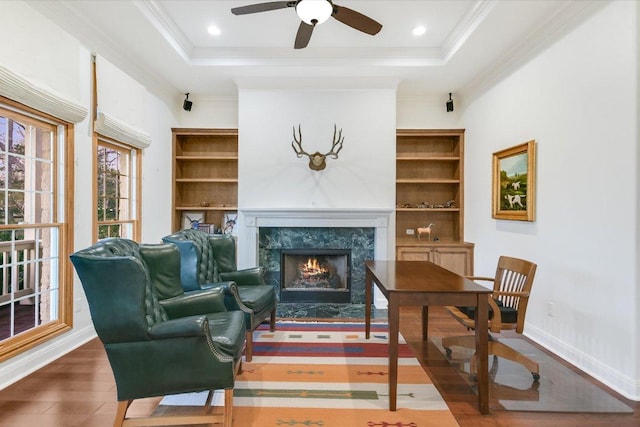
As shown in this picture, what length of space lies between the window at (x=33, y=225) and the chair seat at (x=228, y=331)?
1586mm

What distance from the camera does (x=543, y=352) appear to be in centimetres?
313

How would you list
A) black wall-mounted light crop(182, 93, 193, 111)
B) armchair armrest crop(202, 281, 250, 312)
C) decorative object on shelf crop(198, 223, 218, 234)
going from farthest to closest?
black wall-mounted light crop(182, 93, 193, 111), decorative object on shelf crop(198, 223, 218, 234), armchair armrest crop(202, 281, 250, 312)

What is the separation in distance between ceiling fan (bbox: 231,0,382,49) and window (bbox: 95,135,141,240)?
218cm

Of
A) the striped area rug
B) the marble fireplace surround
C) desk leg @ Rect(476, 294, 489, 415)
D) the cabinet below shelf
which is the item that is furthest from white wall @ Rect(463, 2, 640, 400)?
the marble fireplace surround

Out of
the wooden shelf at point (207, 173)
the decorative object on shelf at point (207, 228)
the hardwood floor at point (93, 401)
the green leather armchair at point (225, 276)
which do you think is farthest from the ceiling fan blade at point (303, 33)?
the decorative object on shelf at point (207, 228)

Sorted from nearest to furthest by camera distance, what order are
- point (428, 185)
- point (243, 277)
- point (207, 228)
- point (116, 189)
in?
1. point (243, 277)
2. point (116, 189)
3. point (207, 228)
4. point (428, 185)

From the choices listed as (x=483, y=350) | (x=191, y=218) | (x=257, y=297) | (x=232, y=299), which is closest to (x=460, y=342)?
(x=483, y=350)

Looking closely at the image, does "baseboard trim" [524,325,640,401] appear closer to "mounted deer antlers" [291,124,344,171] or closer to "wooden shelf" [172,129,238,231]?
"mounted deer antlers" [291,124,344,171]

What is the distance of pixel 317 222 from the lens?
462 centimetres

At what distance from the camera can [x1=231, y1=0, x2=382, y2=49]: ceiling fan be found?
235 centimetres

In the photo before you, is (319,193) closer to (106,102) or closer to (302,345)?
(302,345)

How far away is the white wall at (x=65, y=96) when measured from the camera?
2.47 meters

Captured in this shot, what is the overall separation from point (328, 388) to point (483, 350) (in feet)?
3.57

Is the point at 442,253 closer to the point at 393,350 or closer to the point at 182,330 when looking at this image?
the point at 393,350
